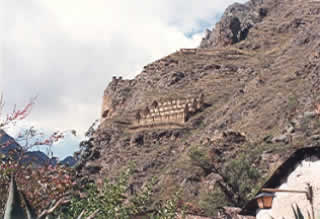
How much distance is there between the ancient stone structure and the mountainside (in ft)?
0.63

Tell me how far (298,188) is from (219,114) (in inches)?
2258

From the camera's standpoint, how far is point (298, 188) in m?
12.4

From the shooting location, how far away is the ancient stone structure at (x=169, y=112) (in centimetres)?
7869

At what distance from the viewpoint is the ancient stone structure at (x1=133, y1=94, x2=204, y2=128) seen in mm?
78688

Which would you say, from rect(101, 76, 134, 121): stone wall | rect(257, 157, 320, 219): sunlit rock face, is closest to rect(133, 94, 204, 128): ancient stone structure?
rect(101, 76, 134, 121): stone wall

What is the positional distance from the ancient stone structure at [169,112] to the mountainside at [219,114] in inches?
7.5

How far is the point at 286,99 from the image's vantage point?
55812mm

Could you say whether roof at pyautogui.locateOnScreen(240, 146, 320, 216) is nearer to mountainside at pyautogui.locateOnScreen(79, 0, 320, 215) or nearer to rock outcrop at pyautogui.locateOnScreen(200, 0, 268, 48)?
mountainside at pyautogui.locateOnScreen(79, 0, 320, 215)

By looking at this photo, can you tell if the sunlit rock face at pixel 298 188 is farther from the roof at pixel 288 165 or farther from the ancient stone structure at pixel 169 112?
the ancient stone structure at pixel 169 112

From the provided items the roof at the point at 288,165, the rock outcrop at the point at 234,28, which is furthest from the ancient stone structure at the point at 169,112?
the roof at the point at 288,165

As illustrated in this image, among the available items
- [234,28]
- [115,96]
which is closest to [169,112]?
[115,96]

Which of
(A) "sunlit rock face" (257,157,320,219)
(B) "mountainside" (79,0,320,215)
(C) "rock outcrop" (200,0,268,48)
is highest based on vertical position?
(C) "rock outcrop" (200,0,268,48)

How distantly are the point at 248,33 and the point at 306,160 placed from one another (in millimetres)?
112939

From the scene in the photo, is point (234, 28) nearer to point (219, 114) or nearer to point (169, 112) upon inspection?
point (169, 112)
